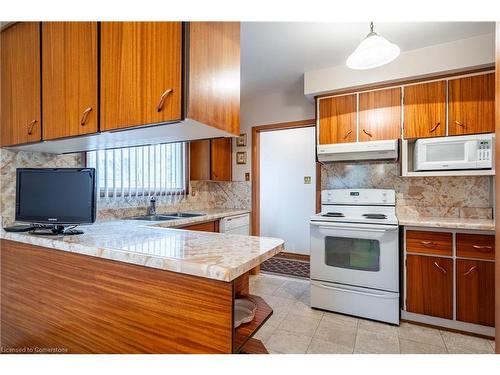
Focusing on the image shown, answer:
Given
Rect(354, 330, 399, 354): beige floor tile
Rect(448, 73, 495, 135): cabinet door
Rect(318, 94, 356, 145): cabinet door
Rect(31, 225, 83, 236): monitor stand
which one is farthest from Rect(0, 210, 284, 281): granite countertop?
Rect(448, 73, 495, 135): cabinet door

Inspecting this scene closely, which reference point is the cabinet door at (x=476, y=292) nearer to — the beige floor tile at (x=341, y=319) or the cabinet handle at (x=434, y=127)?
the beige floor tile at (x=341, y=319)

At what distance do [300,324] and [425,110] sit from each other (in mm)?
2258

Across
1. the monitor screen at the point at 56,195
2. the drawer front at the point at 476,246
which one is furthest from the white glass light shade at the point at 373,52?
the monitor screen at the point at 56,195

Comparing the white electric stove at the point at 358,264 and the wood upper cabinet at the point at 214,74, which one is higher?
the wood upper cabinet at the point at 214,74

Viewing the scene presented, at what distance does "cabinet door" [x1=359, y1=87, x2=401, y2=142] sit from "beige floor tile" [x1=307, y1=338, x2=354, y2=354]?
1.88 metres

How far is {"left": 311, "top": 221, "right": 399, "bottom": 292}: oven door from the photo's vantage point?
2.24 m

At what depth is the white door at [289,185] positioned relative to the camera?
459cm

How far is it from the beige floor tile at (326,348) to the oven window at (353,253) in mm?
691

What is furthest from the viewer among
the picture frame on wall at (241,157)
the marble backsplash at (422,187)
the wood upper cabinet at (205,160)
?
the picture frame on wall at (241,157)

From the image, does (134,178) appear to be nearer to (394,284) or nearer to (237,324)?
(237,324)

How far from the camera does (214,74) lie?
1052 mm

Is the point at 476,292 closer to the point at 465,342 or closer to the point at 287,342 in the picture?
the point at 465,342

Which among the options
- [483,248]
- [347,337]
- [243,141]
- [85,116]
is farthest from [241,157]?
[483,248]

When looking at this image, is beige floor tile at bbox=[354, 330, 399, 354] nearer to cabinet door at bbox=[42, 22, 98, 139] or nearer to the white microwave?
the white microwave
